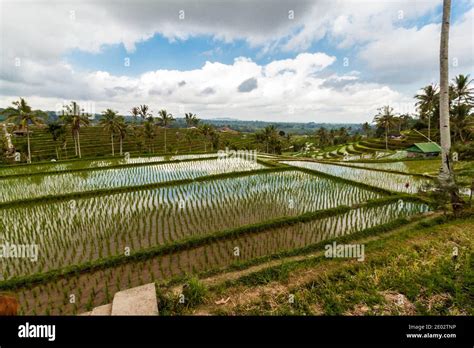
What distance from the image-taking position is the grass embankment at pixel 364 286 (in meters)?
3.54

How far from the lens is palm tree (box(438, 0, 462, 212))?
20.6ft

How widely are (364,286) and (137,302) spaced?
12.9 ft

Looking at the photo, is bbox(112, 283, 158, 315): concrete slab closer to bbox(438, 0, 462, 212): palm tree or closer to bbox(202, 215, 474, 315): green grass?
bbox(202, 215, 474, 315): green grass

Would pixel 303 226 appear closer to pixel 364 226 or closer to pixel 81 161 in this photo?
pixel 364 226

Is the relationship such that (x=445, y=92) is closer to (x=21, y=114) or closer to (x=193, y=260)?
(x=193, y=260)

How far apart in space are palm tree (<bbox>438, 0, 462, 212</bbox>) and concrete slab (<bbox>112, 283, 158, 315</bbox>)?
835 cm

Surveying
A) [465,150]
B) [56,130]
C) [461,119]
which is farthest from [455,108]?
[56,130]

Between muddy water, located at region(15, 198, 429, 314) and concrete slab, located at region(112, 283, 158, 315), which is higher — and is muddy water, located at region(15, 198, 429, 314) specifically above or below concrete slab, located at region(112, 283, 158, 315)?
below

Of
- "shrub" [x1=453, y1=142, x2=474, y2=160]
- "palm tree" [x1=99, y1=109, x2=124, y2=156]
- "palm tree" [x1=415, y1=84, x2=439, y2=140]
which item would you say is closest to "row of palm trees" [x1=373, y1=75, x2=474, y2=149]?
"palm tree" [x1=415, y1=84, x2=439, y2=140]

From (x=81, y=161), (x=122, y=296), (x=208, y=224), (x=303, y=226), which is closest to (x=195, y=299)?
(x=122, y=296)

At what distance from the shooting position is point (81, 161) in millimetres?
23453
